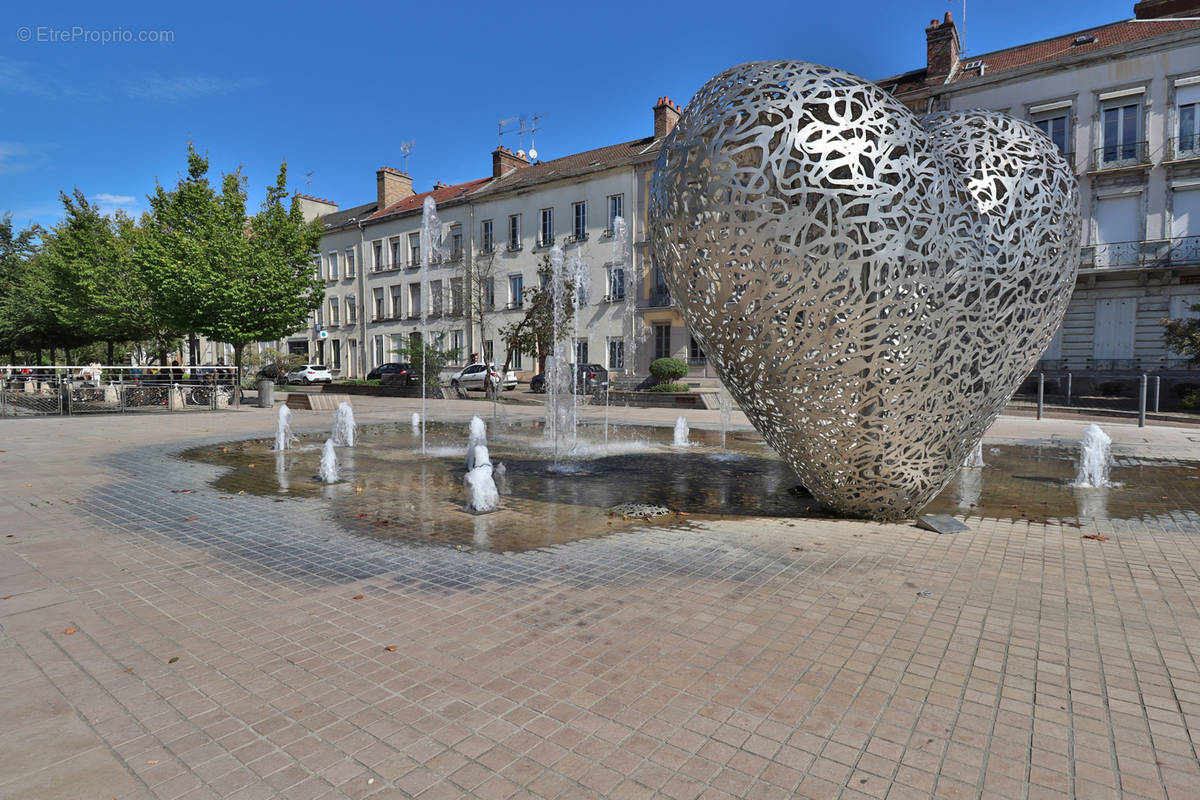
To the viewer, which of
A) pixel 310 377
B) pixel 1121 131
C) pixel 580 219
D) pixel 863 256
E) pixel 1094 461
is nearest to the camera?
pixel 863 256

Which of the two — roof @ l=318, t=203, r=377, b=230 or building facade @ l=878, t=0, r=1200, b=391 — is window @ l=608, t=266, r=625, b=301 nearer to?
building facade @ l=878, t=0, r=1200, b=391

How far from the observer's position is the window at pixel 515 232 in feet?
126

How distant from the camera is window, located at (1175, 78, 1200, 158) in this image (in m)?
24.4

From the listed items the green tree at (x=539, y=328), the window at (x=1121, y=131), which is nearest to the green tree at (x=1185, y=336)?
the window at (x=1121, y=131)

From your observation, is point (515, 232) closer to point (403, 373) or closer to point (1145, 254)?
point (403, 373)

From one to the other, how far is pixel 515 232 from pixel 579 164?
530cm

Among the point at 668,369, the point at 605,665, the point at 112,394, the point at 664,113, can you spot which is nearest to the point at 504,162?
the point at 664,113

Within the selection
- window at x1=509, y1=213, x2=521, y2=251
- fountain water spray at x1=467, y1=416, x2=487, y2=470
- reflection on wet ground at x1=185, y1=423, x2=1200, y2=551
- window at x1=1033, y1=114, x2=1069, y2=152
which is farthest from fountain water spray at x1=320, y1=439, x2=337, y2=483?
window at x1=509, y1=213, x2=521, y2=251

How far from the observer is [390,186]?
152ft

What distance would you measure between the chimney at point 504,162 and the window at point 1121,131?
97.2ft

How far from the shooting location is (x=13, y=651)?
341cm

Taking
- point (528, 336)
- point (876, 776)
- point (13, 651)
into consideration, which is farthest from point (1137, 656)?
point (528, 336)

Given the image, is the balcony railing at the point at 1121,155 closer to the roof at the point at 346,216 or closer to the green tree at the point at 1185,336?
the green tree at the point at 1185,336

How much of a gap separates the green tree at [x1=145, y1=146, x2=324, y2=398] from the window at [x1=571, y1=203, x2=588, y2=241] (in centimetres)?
1439
